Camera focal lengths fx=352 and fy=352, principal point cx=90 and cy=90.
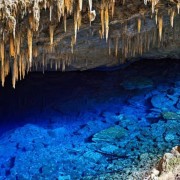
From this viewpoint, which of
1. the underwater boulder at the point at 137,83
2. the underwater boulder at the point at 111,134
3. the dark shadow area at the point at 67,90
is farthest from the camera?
the underwater boulder at the point at 137,83

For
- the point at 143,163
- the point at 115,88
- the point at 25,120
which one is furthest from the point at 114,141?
the point at 115,88

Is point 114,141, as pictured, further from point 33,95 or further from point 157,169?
point 33,95

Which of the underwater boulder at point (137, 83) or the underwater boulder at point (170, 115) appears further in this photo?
the underwater boulder at point (137, 83)

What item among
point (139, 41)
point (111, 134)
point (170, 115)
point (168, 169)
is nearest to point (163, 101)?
point (170, 115)

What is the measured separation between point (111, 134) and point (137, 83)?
9.90 ft

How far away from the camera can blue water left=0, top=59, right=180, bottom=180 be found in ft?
19.6

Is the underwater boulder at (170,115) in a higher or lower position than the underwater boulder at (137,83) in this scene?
lower

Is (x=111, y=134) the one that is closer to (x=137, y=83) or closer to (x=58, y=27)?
(x=58, y=27)

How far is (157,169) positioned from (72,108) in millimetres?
3757

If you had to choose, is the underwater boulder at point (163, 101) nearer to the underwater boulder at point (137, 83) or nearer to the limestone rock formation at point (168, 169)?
the underwater boulder at point (137, 83)

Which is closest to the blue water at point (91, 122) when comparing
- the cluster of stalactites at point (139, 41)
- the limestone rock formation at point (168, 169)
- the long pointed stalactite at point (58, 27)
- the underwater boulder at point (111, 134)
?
the underwater boulder at point (111, 134)

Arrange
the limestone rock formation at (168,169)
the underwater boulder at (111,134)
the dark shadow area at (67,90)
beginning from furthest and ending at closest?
the dark shadow area at (67,90) < the underwater boulder at (111,134) < the limestone rock formation at (168,169)

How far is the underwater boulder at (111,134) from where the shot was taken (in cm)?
689

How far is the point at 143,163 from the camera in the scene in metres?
5.65
